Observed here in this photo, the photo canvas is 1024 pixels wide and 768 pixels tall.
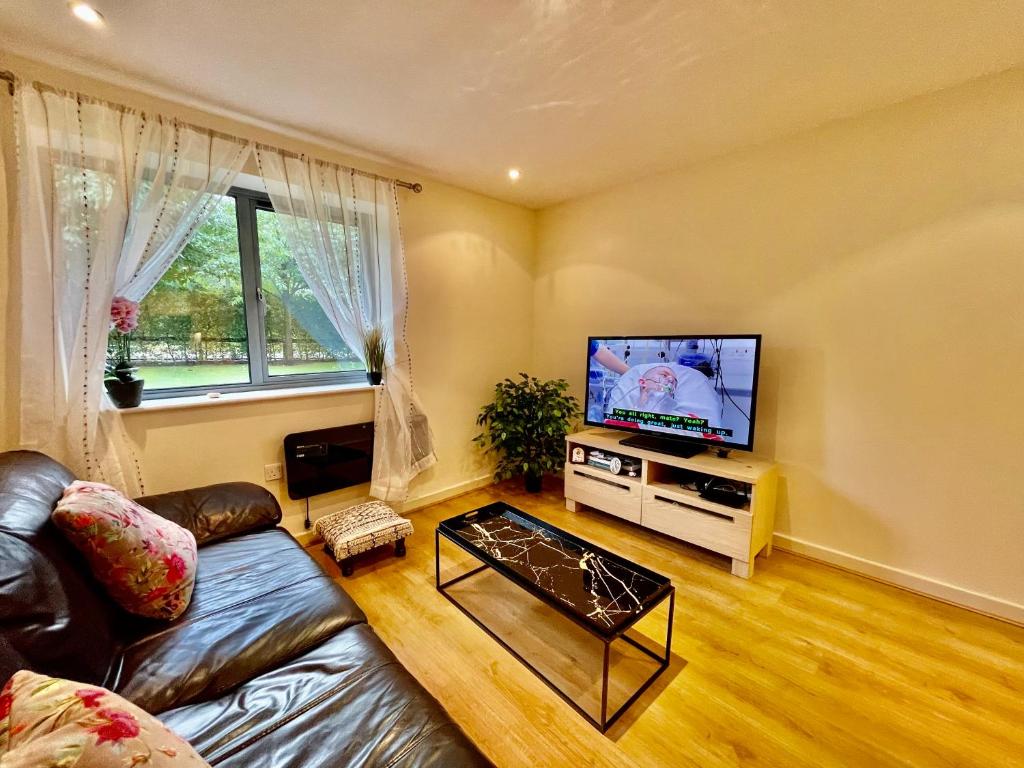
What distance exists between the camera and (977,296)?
189 cm

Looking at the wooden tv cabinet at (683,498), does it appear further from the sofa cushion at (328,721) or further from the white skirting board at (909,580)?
the sofa cushion at (328,721)

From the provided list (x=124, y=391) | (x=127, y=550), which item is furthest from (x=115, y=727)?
(x=124, y=391)

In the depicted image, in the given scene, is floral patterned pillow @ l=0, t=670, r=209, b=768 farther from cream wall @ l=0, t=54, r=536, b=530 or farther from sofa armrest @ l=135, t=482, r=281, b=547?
cream wall @ l=0, t=54, r=536, b=530

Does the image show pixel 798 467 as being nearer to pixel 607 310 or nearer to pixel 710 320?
pixel 710 320

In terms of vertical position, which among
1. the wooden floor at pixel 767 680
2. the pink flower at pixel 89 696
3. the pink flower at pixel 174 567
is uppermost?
the pink flower at pixel 89 696

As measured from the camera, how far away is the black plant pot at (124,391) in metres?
1.91

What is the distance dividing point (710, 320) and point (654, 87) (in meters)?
1.40

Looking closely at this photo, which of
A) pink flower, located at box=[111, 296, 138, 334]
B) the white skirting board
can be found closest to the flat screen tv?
the white skirting board

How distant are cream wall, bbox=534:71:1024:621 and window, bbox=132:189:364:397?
249cm

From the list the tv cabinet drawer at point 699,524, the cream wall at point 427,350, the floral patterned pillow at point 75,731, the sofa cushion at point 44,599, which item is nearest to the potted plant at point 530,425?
the cream wall at point 427,350

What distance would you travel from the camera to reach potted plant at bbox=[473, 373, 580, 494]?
Result: 3238mm

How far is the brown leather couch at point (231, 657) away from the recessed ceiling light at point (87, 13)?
1548mm

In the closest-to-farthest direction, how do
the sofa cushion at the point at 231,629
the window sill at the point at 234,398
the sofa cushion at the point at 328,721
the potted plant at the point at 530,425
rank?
the sofa cushion at the point at 328,721 → the sofa cushion at the point at 231,629 → the window sill at the point at 234,398 → the potted plant at the point at 530,425

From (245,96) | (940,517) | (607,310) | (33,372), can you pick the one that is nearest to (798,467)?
(940,517)
